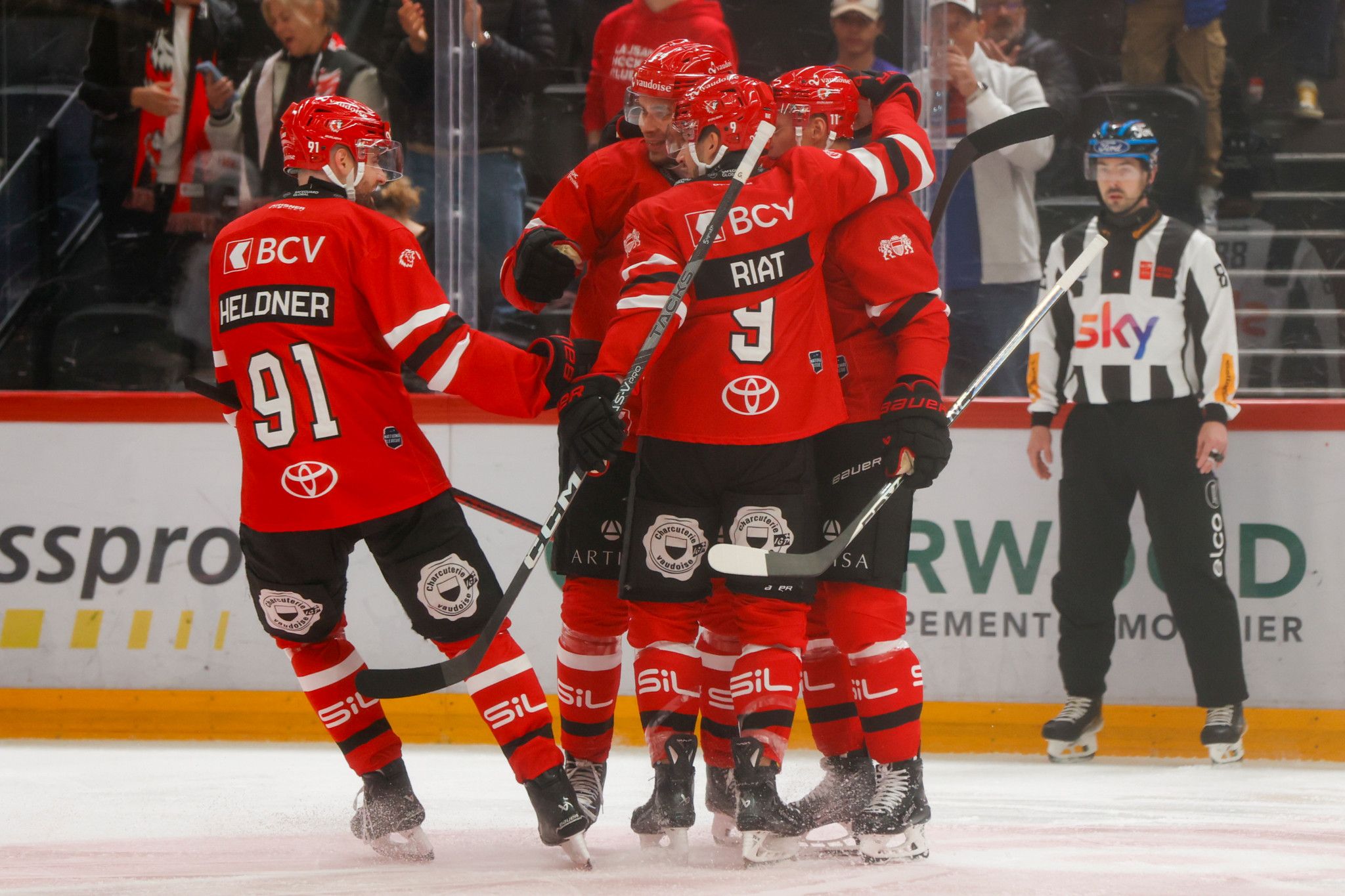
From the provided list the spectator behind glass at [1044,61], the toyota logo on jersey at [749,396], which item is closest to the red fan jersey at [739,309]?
the toyota logo on jersey at [749,396]

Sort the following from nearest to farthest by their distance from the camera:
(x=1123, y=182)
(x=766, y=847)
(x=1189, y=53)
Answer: (x=766, y=847) < (x=1123, y=182) < (x=1189, y=53)

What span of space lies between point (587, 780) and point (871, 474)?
2.65 feet

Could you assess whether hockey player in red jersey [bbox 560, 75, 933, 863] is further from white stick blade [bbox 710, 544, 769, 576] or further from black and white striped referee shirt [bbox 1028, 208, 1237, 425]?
black and white striped referee shirt [bbox 1028, 208, 1237, 425]

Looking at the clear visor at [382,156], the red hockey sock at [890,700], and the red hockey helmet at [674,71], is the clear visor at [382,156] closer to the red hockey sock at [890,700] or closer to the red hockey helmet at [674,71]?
the red hockey helmet at [674,71]

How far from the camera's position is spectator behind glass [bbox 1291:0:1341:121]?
15.3ft

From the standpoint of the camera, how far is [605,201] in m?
2.92

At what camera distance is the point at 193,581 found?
4.06m

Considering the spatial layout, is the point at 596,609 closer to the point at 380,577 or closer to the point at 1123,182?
the point at 380,577

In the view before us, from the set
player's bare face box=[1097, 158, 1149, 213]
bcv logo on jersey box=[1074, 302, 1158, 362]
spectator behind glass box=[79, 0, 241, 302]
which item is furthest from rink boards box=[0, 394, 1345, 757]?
spectator behind glass box=[79, 0, 241, 302]

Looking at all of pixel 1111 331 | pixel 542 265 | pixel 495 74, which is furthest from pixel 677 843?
pixel 495 74

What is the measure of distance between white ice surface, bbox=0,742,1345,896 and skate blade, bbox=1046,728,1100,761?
5 centimetres

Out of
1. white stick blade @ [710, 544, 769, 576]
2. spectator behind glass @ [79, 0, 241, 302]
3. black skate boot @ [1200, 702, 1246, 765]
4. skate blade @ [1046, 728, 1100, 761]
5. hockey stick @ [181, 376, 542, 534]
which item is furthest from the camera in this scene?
spectator behind glass @ [79, 0, 241, 302]

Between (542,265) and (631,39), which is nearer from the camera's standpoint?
(542,265)

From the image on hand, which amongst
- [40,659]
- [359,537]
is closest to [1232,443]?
[359,537]
